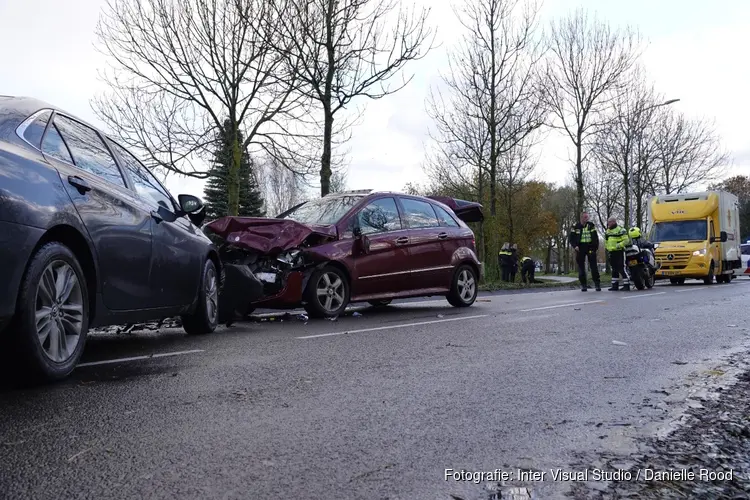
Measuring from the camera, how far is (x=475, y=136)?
1025 inches

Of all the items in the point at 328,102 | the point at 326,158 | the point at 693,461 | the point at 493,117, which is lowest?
the point at 693,461

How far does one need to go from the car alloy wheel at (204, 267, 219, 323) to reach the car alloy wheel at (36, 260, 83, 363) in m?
2.44

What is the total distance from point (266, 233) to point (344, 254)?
3.35ft

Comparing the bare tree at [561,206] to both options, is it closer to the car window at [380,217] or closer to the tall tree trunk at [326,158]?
the tall tree trunk at [326,158]

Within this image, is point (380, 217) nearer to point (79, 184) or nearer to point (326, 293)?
point (326, 293)

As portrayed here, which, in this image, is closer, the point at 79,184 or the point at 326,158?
the point at 79,184

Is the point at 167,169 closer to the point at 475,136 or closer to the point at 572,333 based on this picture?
the point at 475,136

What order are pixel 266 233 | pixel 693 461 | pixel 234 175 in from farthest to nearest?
pixel 234 175 → pixel 266 233 → pixel 693 461

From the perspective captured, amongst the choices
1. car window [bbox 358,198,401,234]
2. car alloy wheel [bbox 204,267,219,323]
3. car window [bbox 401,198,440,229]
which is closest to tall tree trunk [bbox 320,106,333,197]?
car window [bbox 401,198,440,229]

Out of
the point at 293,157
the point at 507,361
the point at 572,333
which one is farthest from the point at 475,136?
the point at 507,361

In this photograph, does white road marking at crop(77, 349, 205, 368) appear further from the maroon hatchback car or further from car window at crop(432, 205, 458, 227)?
car window at crop(432, 205, 458, 227)

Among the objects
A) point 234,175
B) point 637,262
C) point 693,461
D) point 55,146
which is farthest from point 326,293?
point 637,262

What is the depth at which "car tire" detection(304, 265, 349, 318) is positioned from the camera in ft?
28.0

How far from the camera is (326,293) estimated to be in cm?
868
